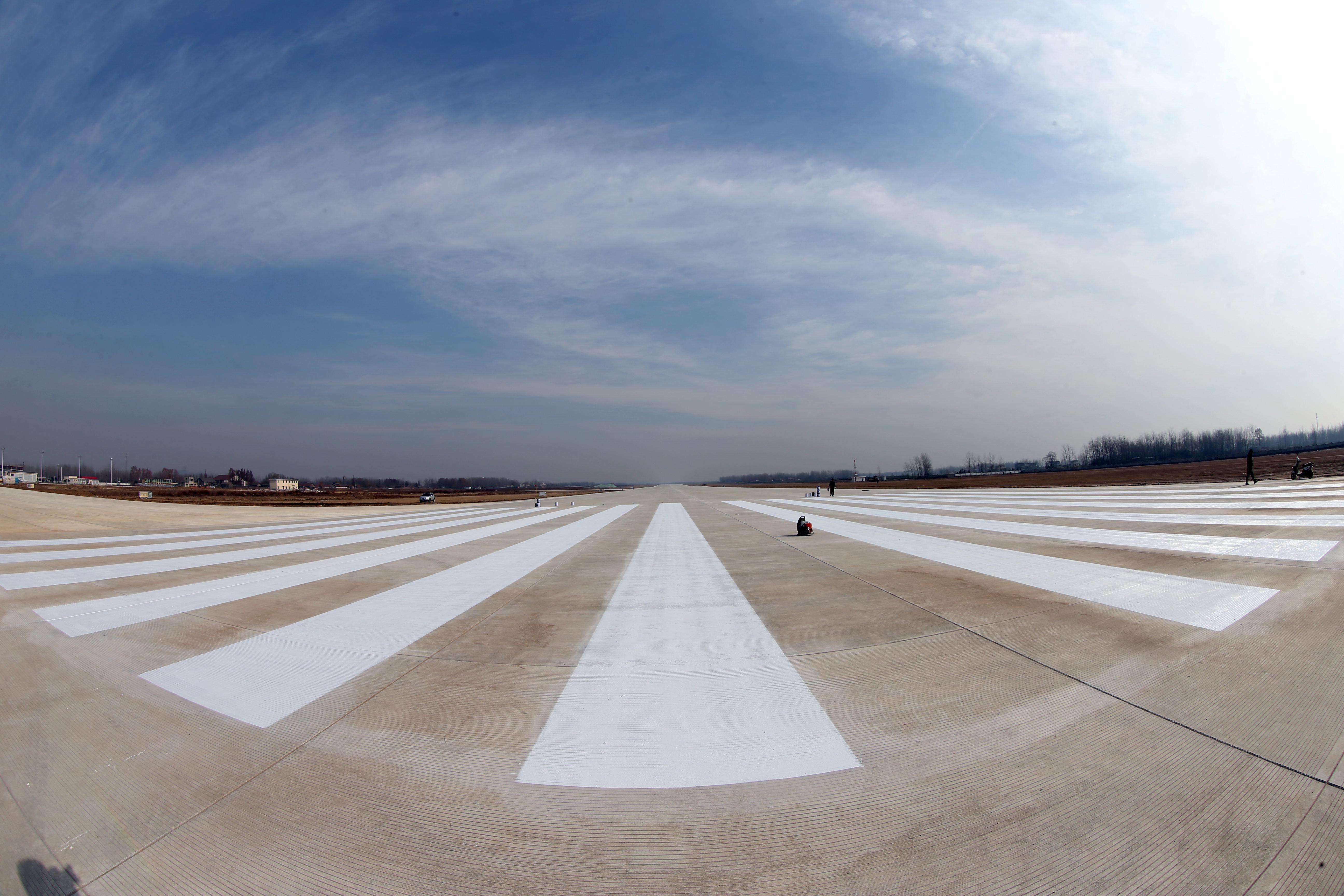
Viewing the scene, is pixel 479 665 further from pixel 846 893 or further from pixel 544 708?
pixel 846 893

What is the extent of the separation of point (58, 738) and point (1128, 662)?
8.87 m

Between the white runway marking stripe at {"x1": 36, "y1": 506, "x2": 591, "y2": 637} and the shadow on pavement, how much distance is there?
15.2 feet

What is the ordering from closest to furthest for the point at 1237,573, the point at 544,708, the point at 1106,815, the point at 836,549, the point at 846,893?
the point at 846,893 < the point at 1106,815 < the point at 544,708 < the point at 1237,573 < the point at 836,549

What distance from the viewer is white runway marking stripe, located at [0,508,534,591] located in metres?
7.71

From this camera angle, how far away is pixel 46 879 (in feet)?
7.59

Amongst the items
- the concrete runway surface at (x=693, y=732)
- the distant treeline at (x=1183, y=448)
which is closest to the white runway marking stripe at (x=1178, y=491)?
the concrete runway surface at (x=693, y=732)

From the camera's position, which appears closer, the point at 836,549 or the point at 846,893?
the point at 846,893

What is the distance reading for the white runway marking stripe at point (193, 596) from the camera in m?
5.77

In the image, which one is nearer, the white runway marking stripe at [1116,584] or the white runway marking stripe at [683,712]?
the white runway marking stripe at [683,712]

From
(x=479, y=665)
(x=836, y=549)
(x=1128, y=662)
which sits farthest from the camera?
(x=836, y=549)

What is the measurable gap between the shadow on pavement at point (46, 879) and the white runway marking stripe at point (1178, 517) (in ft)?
54.3

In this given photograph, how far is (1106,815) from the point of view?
8.05 ft

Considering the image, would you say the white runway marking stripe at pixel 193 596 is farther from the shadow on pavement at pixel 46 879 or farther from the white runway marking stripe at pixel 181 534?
the white runway marking stripe at pixel 181 534

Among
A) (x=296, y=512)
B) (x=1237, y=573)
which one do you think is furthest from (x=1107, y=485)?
(x=296, y=512)
